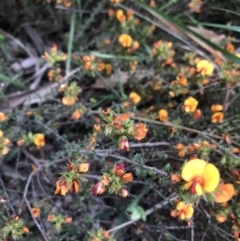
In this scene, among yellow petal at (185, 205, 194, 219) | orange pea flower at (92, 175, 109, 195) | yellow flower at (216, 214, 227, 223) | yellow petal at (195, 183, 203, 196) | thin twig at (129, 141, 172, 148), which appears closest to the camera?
yellow petal at (195, 183, 203, 196)

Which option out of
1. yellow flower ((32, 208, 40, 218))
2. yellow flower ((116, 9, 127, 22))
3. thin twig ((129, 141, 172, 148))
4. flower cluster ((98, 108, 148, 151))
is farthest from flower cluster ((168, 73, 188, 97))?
yellow flower ((32, 208, 40, 218))

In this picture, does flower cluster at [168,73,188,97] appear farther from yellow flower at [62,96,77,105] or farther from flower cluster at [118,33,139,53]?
yellow flower at [62,96,77,105]

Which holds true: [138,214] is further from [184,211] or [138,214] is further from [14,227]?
[14,227]

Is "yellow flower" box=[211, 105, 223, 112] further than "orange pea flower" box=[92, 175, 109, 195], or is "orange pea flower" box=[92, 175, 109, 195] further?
"yellow flower" box=[211, 105, 223, 112]

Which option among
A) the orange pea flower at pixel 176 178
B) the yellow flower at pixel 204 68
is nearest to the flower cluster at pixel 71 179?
the orange pea flower at pixel 176 178

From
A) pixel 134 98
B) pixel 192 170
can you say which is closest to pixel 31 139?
pixel 134 98

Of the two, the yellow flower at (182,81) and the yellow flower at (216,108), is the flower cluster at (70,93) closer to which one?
the yellow flower at (182,81)

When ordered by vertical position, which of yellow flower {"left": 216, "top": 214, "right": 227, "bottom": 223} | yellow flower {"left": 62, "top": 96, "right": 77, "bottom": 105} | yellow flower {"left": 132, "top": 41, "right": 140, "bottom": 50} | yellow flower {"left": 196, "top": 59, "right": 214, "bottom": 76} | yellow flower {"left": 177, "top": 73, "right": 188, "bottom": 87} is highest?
yellow flower {"left": 132, "top": 41, "right": 140, "bottom": 50}
